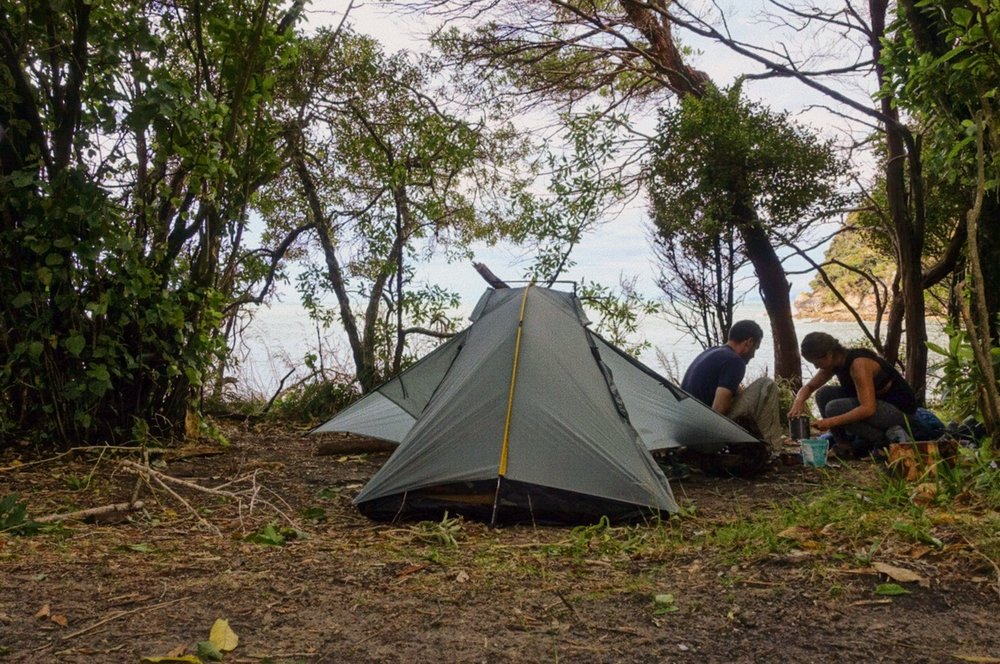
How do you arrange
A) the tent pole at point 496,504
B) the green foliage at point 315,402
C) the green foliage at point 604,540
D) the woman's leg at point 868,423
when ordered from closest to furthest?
the green foliage at point 604,540 → the tent pole at point 496,504 → the woman's leg at point 868,423 → the green foliage at point 315,402

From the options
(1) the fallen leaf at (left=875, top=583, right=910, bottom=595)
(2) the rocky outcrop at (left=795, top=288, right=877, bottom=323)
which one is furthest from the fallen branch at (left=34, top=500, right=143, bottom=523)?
(2) the rocky outcrop at (left=795, top=288, right=877, bottom=323)

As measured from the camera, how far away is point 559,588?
10.4 feet

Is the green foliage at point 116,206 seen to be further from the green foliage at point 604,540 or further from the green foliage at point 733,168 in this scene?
the green foliage at point 733,168

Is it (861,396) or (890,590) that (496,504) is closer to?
(890,590)

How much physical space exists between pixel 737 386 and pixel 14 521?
4409 mm

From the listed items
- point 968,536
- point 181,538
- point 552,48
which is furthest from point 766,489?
point 552,48

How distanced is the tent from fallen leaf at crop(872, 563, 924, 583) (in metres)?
1.38

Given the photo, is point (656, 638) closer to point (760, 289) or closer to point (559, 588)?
point (559, 588)

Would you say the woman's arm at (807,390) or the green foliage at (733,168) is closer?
the woman's arm at (807,390)

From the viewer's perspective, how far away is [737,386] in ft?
20.1

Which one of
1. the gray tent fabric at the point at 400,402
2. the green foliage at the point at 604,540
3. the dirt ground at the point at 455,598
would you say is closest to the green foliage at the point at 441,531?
the dirt ground at the point at 455,598

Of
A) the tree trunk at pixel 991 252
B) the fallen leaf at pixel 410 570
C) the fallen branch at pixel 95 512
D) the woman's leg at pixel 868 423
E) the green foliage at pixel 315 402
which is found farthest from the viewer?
the green foliage at pixel 315 402

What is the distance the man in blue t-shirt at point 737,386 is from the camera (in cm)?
594

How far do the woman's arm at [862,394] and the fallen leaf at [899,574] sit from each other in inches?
117
